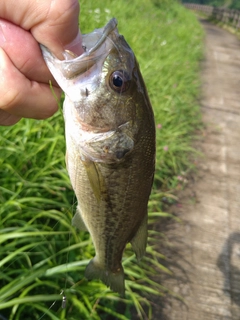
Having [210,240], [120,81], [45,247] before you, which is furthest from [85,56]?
[210,240]

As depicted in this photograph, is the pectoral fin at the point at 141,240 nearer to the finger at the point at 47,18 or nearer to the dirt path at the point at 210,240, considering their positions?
the finger at the point at 47,18

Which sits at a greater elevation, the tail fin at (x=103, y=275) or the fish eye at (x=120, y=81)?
the fish eye at (x=120, y=81)

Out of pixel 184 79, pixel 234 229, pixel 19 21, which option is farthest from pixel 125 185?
pixel 184 79

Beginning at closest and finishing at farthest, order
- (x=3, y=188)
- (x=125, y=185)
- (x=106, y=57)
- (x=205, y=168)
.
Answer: (x=106, y=57) → (x=125, y=185) → (x=3, y=188) → (x=205, y=168)

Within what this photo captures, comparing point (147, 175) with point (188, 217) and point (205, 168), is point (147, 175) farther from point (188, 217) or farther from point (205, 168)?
point (205, 168)

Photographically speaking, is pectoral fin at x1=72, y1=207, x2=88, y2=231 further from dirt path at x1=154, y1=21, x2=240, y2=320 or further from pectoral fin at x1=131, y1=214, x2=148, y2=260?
dirt path at x1=154, y1=21, x2=240, y2=320

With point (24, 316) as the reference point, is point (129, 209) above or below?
above

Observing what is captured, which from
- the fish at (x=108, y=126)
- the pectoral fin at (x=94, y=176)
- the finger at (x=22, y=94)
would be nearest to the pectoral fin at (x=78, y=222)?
the fish at (x=108, y=126)
